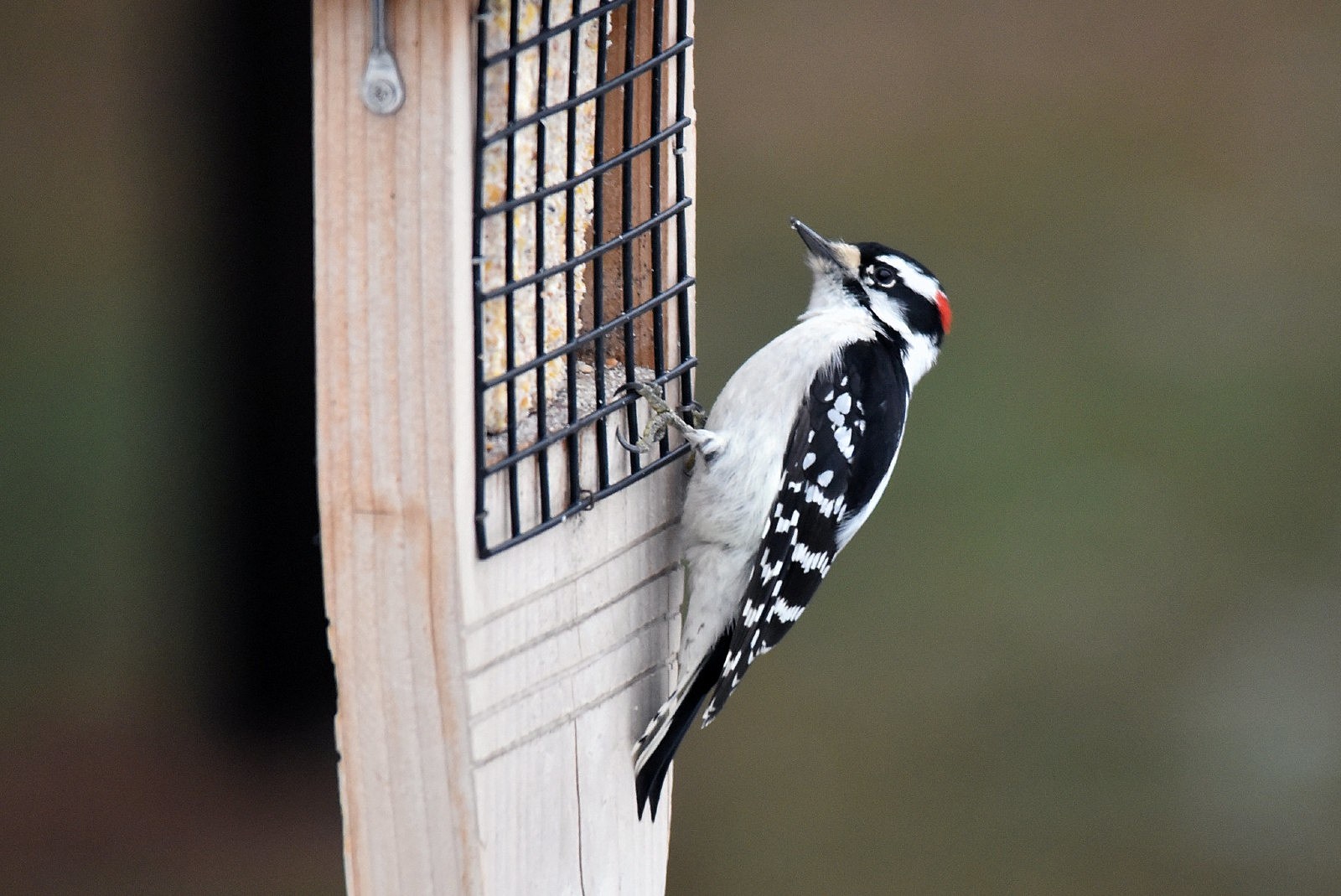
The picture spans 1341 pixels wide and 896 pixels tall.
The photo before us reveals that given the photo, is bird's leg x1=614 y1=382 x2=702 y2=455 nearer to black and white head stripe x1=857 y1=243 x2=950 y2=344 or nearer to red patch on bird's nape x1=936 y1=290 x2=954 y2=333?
black and white head stripe x1=857 y1=243 x2=950 y2=344

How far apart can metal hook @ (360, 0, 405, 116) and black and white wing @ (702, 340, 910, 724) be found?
98 cm

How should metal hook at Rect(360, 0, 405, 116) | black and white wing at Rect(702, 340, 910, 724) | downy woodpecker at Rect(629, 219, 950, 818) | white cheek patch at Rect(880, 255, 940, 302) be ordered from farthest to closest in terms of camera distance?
white cheek patch at Rect(880, 255, 940, 302), black and white wing at Rect(702, 340, 910, 724), downy woodpecker at Rect(629, 219, 950, 818), metal hook at Rect(360, 0, 405, 116)

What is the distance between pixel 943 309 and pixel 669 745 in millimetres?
1147

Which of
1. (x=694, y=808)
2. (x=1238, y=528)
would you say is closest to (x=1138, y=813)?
(x=1238, y=528)

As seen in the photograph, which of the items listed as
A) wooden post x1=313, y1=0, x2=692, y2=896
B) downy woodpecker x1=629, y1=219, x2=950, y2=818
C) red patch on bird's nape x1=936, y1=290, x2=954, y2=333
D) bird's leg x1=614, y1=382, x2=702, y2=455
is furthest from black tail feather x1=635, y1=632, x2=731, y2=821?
red patch on bird's nape x1=936, y1=290, x2=954, y2=333


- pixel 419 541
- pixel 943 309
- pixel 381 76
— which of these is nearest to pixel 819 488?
pixel 943 309

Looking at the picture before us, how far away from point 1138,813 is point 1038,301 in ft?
4.40

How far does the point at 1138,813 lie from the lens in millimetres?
3734

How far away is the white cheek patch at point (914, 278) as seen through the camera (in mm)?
2514

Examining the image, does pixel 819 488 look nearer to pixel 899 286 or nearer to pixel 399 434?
pixel 899 286

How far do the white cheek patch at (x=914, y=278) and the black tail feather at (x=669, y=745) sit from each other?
0.88m

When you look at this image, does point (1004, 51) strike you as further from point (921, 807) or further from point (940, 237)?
point (921, 807)

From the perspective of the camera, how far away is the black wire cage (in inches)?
57.3

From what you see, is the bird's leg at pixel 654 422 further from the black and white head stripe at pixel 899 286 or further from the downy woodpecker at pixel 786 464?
the black and white head stripe at pixel 899 286
